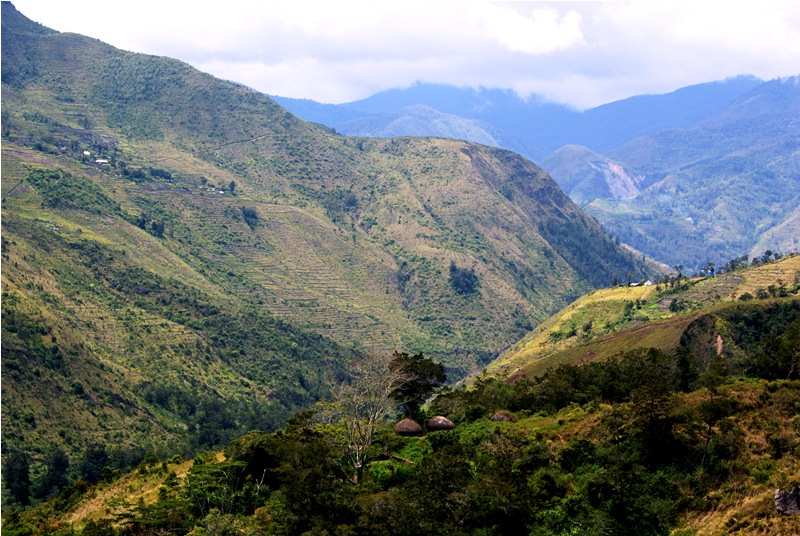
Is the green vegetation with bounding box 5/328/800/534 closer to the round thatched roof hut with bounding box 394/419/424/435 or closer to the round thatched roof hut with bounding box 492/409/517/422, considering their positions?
the round thatched roof hut with bounding box 394/419/424/435

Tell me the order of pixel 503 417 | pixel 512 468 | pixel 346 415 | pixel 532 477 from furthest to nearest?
pixel 503 417 < pixel 346 415 < pixel 512 468 < pixel 532 477

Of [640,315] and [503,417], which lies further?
[640,315]

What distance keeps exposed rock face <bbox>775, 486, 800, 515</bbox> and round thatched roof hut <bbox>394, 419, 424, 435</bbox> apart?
99.9 feet

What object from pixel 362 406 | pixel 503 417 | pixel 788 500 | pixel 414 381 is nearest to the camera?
pixel 788 500

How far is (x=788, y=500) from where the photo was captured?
3769 cm

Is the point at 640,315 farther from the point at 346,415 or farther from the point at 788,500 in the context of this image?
the point at 788,500

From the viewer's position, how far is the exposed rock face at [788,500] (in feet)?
123

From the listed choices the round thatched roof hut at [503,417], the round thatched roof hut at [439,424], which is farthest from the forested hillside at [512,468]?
the round thatched roof hut at [503,417]

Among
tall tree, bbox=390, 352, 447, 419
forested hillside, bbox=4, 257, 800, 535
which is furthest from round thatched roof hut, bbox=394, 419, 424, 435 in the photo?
tall tree, bbox=390, 352, 447, 419

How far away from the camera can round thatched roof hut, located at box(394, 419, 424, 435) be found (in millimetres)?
62594

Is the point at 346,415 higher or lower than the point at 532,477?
higher

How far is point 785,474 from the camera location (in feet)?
134

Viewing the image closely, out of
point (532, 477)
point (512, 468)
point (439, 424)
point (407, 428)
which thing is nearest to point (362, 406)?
point (407, 428)

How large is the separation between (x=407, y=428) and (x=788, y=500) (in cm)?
3144
